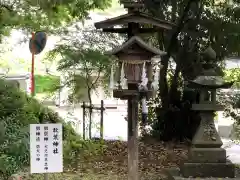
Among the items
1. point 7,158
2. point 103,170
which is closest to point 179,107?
point 103,170

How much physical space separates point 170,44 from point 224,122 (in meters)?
5.32

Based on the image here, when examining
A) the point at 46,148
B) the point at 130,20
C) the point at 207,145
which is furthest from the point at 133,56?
the point at 207,145

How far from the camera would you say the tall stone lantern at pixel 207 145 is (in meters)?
7.81

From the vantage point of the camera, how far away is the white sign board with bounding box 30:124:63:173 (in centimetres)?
544

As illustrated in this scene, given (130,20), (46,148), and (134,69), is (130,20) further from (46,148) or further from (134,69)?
(46,148)

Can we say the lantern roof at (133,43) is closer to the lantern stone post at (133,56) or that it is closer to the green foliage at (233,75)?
the lantern stone post at (133,56)

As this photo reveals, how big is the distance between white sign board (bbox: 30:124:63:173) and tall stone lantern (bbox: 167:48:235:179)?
293 cm

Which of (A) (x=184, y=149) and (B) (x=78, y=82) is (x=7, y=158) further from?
(A) (x=184, y=149)

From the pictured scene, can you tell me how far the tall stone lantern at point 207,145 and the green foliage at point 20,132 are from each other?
2.54 metres

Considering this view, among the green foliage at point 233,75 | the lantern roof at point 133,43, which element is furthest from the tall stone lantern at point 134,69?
the green foliage at point 233,75

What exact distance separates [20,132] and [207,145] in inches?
143

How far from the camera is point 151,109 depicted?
1167 cm

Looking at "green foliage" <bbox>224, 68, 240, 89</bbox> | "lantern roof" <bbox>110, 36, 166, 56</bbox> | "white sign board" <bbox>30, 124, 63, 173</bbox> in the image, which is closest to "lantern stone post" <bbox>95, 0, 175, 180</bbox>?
"lantern roof" <bbox>110, 36, 166, 56</bbox>

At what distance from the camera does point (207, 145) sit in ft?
26.0
